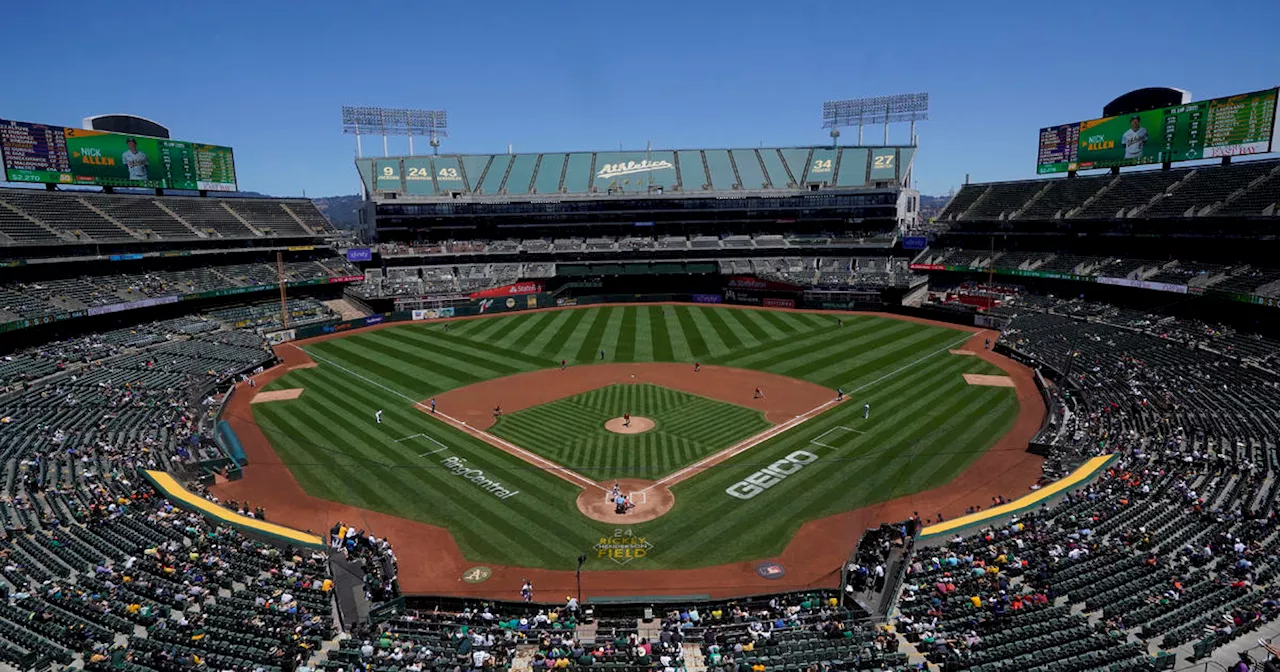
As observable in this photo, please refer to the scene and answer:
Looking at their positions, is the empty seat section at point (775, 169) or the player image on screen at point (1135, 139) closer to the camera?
the player image on screen at point (1135, 139)

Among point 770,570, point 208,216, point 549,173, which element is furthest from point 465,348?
point 549,173

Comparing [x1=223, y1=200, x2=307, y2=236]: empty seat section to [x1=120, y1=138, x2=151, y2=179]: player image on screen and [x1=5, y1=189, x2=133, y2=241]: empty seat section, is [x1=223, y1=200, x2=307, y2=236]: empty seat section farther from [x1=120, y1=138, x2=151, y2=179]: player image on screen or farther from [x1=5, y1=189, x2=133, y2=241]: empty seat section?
[x1=5, y1=189, x2=133, y2=241]: empty seat section

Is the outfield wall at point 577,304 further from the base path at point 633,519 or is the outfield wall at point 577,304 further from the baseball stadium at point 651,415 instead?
the base path at point 633,519

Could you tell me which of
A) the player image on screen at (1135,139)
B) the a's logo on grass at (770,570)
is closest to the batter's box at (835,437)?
the a's logo on grass at (770,570)

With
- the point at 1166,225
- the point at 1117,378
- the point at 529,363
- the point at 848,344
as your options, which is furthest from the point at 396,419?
the point at 1166,225

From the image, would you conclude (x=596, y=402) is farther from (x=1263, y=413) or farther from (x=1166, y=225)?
(x=1166, y=225)

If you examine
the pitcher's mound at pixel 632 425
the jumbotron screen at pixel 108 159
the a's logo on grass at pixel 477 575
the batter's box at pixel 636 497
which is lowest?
the a's logo on grass at pixel 477 575

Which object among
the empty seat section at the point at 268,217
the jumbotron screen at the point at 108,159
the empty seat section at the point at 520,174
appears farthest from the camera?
the empty seat section at the point at 520,174

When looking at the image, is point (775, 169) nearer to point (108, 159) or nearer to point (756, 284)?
point (756, 284)
